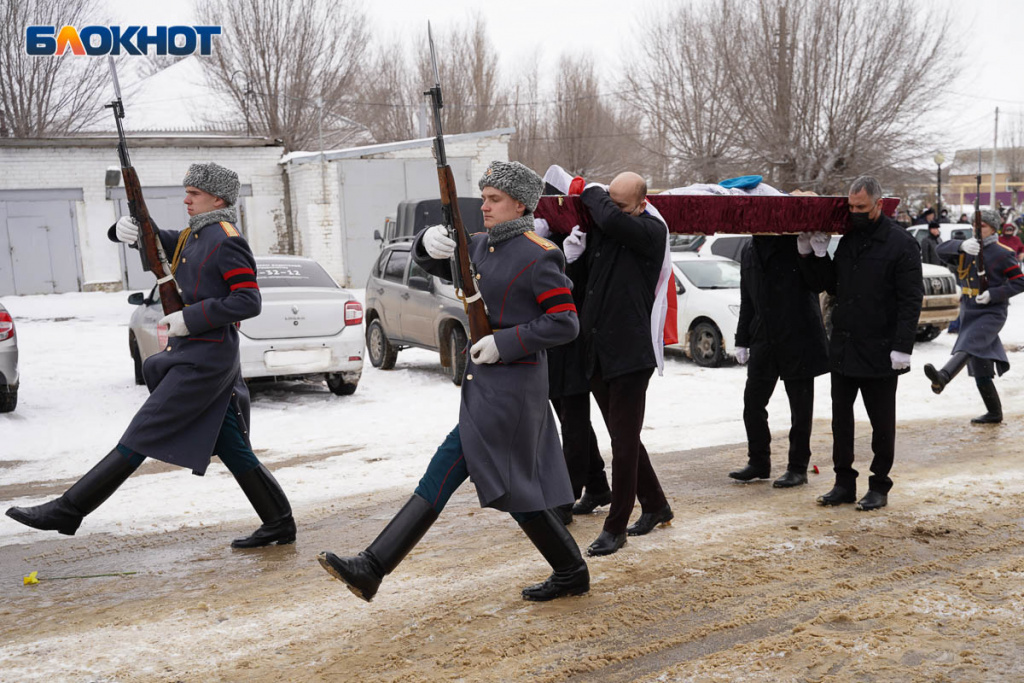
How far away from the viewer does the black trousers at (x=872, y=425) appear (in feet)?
19.6

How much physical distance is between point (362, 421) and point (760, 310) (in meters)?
4.26

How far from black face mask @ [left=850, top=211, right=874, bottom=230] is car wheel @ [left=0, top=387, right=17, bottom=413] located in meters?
7.96

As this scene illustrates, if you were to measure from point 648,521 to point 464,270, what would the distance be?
2.04 metres

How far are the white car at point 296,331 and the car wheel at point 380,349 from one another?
192 cm

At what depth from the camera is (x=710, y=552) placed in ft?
16.8

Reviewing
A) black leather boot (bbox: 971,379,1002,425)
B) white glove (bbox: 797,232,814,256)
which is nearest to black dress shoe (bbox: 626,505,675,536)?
white glove (bbox: 797,232,814,256)

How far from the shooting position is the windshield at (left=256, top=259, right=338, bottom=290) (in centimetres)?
1074

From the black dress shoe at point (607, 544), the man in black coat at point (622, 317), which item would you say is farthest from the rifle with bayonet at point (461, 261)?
the black dress shoe at point (607, 544)

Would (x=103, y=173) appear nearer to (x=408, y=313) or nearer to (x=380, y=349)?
(x=380, y=349)

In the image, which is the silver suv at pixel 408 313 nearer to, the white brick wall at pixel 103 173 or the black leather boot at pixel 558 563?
the black leather boot at pixel 558 563

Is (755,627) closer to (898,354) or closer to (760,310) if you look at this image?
(898,354)

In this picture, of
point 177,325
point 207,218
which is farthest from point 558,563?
point 207,218

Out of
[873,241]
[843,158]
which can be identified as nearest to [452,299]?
[873,241]

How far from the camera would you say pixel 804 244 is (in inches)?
251
